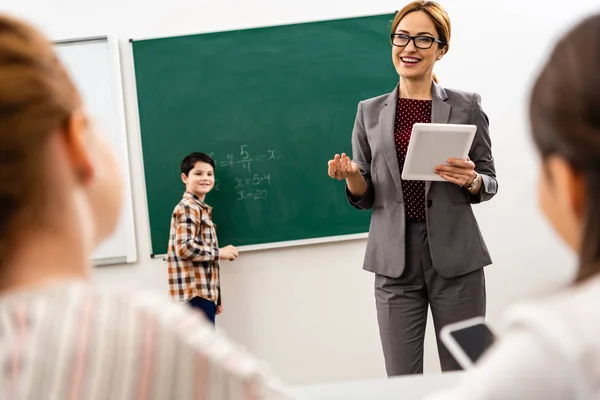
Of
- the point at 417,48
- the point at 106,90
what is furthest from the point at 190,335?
the point at 106,90

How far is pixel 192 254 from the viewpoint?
10.8ft

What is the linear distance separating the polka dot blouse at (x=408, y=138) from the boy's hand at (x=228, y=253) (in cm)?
140

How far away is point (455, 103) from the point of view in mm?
2350

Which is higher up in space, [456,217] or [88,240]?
[88,240]

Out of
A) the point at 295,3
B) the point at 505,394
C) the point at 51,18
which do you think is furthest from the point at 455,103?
the point at 51,18

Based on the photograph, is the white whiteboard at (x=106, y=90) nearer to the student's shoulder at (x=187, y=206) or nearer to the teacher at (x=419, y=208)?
the student's shoulder at (x=187, y=206)

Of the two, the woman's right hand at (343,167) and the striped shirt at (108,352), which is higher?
the woman's right hand at (343,167)

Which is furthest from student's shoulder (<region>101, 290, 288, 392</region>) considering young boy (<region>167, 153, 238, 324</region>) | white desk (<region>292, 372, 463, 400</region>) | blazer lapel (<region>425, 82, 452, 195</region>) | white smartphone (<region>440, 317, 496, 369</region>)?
young boy (<region>167, 153, 238, 324</region>)

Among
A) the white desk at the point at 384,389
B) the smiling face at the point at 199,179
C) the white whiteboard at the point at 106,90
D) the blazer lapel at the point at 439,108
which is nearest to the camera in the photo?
the white desk at the point at 384,389

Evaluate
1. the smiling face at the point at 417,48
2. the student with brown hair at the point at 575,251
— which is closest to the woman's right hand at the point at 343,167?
the smiling face at the point at 417,48

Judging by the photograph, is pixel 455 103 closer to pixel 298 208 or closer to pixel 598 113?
pixel 298 208

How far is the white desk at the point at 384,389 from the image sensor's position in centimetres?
128

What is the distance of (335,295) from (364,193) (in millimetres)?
1417

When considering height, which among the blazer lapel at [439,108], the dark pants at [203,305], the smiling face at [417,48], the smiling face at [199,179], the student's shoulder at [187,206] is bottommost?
the dark pants at [203,305]
